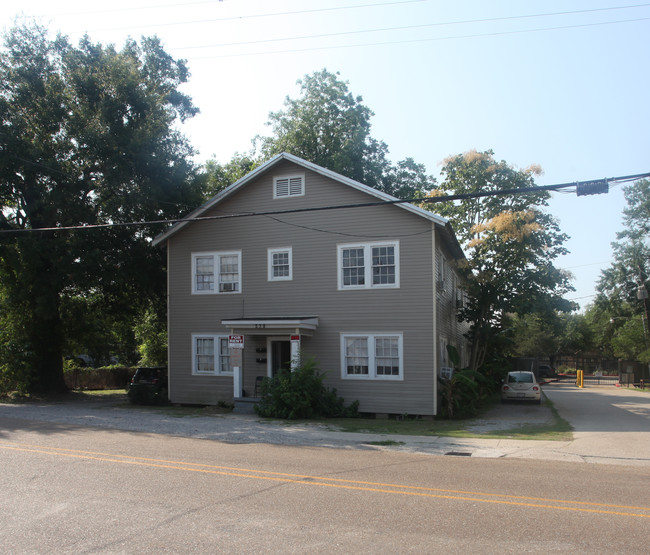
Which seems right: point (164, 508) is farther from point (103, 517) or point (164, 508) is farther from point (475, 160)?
point (475, 160)

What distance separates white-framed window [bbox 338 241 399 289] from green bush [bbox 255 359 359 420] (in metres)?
3.14

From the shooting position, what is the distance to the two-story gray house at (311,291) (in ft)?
63.1

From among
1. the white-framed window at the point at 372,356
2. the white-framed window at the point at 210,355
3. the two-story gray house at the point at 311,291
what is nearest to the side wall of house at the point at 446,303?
the two-story gray house at the point at 311,291

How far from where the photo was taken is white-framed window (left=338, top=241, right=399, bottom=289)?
64.4 ft

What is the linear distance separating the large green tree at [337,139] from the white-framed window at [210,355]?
1840 cm

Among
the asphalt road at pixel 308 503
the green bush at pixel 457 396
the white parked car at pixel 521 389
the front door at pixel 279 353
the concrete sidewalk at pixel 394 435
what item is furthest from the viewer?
the white parked car at pixel 521 389

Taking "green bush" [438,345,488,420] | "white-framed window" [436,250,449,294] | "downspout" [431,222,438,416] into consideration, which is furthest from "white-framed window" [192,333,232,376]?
"white-framed window" [436,250,449,294]

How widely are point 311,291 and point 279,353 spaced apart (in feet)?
8.71

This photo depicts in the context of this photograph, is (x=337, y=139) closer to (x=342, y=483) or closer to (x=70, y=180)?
(x=70, y=180)

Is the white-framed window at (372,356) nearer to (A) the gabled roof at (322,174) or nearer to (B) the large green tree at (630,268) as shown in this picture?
(A) the gabled roof at (322,174)

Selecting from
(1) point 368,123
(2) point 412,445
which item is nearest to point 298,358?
(2) point 412,445

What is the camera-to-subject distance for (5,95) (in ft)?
75.4

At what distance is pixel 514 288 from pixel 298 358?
1056 centimetres

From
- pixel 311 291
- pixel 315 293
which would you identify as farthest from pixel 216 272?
pixel 315 293
